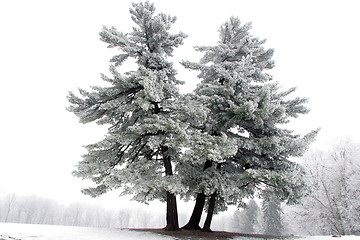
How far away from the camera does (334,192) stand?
720 inches

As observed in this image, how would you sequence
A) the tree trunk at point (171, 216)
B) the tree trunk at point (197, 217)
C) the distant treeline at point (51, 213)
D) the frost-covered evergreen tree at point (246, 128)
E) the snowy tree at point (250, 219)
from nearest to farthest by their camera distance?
1. the frost-covered evergreen tree at point (246, 128)
2. the tree trunk at point (171, 216)
3. the tree trunk at point (197, 217)
4. the snowy tree at point (250, 219)
5. the distant treeline at point (51, 213)

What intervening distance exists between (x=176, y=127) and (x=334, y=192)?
1719 cm

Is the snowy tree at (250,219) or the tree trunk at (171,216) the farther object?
the snowy tree at (250,219)

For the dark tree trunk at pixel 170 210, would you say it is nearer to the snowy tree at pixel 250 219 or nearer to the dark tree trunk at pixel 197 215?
the dark tree trunk at pixel 197 215

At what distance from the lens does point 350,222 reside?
53.7 ft

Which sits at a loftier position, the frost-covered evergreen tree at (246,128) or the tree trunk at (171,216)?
the frost-covered evergreen tree at (246,128)

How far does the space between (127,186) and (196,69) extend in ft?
24.7

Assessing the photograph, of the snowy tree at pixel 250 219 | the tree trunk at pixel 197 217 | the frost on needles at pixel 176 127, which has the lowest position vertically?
the snowy tree at pixel 250 219

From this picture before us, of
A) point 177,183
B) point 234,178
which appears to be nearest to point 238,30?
point 234,178

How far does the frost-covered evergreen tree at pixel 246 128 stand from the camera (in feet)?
30.3

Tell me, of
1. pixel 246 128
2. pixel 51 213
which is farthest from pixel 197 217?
pixel 51 213

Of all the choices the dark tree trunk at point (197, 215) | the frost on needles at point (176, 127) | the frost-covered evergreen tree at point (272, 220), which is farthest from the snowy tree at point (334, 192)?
the frost-covered evergreen tree at point (272, 220)

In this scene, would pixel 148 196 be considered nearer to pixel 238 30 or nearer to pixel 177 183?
pixel 177 183

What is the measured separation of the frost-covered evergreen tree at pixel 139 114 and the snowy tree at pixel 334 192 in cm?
1286
